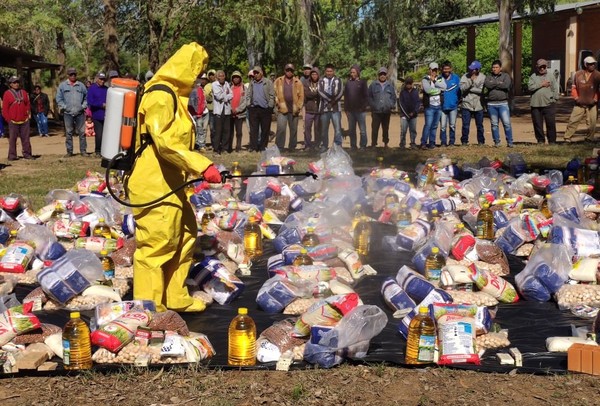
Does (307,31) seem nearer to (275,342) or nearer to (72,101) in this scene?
(72,101)

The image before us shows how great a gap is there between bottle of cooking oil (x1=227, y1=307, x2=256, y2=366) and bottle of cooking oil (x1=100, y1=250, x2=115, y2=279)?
7.15 ft

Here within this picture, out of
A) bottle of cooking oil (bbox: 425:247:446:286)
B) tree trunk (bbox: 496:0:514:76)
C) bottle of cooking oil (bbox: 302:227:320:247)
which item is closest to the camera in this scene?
bottle of cooking oil (bbox: 425:247:446:286)

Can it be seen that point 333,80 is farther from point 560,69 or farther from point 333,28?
point 333,28

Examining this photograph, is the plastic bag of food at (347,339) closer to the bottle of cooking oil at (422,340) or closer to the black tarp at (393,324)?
the black tarp at (393,324)

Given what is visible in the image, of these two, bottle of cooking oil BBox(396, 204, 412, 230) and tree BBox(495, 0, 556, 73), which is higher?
tree BBox(495, 0, 556, 73)

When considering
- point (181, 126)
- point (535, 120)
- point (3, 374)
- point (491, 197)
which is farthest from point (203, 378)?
point (535, 120)

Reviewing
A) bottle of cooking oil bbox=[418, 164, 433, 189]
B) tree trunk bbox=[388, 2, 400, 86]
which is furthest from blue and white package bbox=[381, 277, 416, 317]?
tree trunk bbox=[388, 2, 400, 86]

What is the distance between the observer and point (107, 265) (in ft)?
22.5

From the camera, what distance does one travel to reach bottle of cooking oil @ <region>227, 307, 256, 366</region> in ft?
16.3

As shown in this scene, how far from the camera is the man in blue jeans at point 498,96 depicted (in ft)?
49.1

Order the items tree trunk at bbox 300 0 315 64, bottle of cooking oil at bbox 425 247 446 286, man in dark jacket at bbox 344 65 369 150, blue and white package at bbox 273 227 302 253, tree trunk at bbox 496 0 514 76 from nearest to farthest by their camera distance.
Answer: bottle of cooking oil at bbox 425 247 446 286 < blue and white package at bbox 273 227 302 253 < man in dark jacket at bbox 344 65 369 150 < tree trunk at bbox 496 0 514 76 < tree trunk at bbox 300 0 315 64

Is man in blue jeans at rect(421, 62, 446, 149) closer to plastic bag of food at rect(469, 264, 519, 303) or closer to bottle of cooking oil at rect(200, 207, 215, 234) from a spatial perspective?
bottle of cooking oil at rect(200, 207, 215, 234)

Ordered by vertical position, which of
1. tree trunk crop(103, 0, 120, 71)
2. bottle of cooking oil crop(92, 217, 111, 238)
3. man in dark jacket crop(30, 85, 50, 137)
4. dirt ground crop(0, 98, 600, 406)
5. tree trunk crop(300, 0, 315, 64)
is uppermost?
tree trunk crop(300, 0, 315, 64)

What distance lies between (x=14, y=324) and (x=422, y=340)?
A: 8.78 feet
